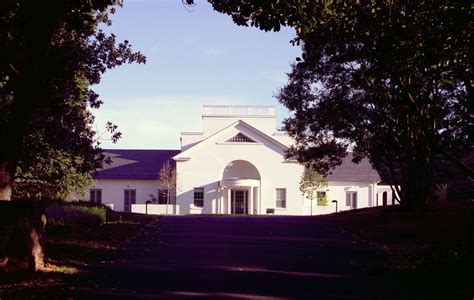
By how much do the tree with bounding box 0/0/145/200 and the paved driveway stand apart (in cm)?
347

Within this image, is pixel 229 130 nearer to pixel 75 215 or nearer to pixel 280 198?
pixel 280 198

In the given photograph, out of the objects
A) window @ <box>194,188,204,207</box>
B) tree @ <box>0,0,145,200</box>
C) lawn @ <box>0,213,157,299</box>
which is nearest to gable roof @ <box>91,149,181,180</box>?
window @ <box>194,188,204,207</box>

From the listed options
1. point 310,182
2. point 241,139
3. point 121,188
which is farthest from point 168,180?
point 310,182

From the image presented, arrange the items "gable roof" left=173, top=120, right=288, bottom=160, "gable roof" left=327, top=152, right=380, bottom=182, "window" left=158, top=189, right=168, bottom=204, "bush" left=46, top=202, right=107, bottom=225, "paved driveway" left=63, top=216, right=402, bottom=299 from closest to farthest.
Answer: "paved driveway" left=63, top=216, right=402, bottom=299 → "bush" left=46, top=202, right=107, bottom=225 → "gable roof" left=173, top=120, right=288, bottom=160 → "window" left=158, top=189, right=168, bottom=204 → "gable roof" left=327, top=152, right=380, bottom=182

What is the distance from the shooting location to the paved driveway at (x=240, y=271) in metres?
9.73

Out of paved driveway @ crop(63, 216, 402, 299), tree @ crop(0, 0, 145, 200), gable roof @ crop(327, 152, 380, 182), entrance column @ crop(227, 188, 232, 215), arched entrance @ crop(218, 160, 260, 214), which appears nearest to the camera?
paved driveway @ crop(63, 216, 402, 299)

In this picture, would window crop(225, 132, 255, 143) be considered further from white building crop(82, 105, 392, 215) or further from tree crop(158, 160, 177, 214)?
tree crop(158, 160, 177, 214)

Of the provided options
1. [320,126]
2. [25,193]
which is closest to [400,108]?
[320,126]

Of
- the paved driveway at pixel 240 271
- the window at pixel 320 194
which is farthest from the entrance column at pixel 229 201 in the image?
the paved driveway at pixel 240 271

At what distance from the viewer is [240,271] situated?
39.3 ft

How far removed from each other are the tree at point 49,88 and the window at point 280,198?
26570 mm

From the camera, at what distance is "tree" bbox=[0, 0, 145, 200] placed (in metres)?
12.2

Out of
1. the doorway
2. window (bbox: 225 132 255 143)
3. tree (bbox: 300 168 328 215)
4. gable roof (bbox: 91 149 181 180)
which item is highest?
window (bbox: 225 132 255 143)

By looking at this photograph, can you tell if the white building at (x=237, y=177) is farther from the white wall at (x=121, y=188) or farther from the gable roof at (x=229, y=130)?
the white wall at (x=121, y=188)
